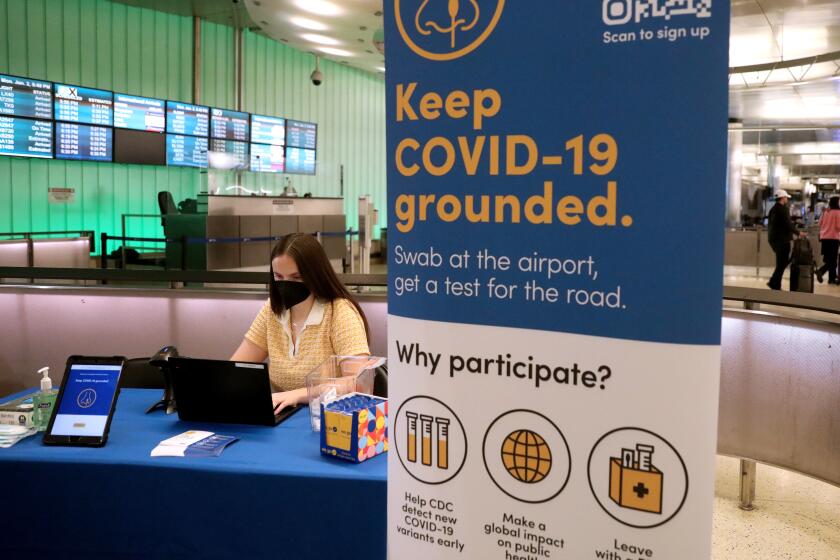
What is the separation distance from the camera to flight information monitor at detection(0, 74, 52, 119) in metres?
9.13

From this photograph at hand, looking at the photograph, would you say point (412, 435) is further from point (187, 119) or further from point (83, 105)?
point (187, 119)

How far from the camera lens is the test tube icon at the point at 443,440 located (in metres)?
1.30

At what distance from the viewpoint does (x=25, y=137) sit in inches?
371

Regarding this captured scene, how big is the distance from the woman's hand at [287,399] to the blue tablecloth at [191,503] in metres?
0.31

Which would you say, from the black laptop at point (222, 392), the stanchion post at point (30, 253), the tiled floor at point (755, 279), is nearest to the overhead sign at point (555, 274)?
the black laptop at point (222, 392)

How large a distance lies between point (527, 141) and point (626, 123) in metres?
0.16

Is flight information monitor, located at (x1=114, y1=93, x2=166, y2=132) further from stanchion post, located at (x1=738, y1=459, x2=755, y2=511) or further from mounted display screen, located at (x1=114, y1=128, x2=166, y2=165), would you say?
stanchion post, located at (x1=738, y1=459, x2=755, y2=511)

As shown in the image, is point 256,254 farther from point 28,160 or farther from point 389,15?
point 389,15

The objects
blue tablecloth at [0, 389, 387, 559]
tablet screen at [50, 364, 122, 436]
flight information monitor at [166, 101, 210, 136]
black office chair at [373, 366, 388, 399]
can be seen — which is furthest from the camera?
flight information monitor at [166, 101, 210, 136]

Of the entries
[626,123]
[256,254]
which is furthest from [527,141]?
[256,254]

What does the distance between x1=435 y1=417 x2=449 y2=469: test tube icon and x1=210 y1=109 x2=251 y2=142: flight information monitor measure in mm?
11185

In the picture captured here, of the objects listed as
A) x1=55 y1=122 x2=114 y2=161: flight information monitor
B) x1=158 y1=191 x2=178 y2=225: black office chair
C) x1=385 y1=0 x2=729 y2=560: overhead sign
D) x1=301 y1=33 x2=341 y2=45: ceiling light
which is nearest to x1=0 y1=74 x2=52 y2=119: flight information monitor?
x1=55 y1=122 x2=114 y2=161: flight information monitor

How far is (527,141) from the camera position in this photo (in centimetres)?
118

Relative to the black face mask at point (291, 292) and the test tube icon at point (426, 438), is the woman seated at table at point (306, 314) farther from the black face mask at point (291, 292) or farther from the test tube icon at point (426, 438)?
the test tube icon at point (426, 438)
